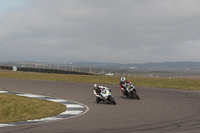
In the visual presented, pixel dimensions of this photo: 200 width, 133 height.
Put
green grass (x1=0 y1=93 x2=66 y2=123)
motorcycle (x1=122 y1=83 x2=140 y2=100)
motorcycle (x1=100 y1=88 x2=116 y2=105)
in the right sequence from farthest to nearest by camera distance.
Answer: motorcycle (x1=122 y1=83 x2=140 y2=100), motorcycle (x1=100 y1=88 x2=116 y2=105), green grass (x1=0 y1=93 x2=66 y2=123)

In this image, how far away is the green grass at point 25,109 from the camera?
1193cm

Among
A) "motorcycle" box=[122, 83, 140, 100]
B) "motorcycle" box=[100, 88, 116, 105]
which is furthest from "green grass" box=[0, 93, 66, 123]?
"motorcycle" box=[122, 83, 140, 100]

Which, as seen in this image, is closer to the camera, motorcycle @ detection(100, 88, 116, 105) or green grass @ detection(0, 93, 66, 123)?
green grass @ detection(0, 93, 66, 123)

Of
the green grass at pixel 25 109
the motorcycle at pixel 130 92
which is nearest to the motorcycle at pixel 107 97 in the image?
the green grass at pixel 25 109

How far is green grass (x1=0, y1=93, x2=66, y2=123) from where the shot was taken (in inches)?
470

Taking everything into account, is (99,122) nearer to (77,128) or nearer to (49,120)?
(77,128)

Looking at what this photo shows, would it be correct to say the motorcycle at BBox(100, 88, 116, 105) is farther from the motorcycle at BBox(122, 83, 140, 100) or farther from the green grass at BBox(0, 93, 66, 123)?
the motorcycle at BBox(122, 83, 140, 100)

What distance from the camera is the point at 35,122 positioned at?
33.6ft

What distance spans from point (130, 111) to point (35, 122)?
4.55 m

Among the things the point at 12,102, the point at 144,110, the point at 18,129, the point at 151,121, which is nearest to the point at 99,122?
the point at 151,121

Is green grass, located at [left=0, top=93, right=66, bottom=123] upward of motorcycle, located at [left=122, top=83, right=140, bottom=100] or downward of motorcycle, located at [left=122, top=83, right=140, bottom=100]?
downward

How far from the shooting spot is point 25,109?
1332 centimetres

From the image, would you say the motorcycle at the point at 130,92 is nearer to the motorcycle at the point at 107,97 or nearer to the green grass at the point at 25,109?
the motorcycle at the point at 107,97

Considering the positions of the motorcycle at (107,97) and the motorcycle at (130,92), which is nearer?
the motorcycle at (107,97)
